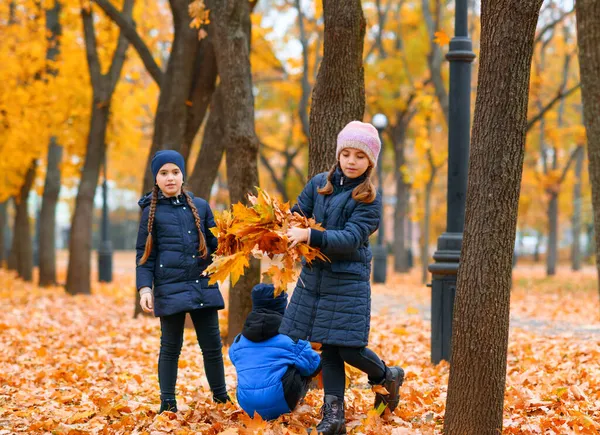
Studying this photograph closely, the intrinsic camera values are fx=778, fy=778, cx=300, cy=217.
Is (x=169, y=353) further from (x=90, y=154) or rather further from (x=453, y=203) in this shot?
(x=90, y=154)

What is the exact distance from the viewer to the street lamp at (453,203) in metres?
7.07

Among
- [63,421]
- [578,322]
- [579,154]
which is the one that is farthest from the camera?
[579,154]

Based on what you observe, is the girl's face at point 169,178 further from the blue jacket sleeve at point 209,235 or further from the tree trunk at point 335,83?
the tree trunk at point 335,83

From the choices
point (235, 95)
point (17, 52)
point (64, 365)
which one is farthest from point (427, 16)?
point (64, 365)

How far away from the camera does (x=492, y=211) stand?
13.3ft

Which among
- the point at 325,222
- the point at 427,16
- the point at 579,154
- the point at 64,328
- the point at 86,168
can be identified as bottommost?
the point at 64,328

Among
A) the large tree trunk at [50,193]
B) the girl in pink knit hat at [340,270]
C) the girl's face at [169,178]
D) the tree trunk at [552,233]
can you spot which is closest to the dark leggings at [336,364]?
the girl in pink knit hat at [340,270]

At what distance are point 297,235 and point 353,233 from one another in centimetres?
32

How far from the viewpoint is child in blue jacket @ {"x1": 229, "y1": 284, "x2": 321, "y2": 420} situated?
472 cm

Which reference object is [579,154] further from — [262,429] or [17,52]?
[262,429]

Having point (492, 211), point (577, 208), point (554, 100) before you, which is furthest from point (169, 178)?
point (577, 208)

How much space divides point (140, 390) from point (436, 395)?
2.40m

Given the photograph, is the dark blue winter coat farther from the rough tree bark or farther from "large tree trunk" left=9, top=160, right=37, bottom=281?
"large tree trunk" left=9, top=160, right=37, bottom=281

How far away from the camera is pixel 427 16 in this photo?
18.1 meters
